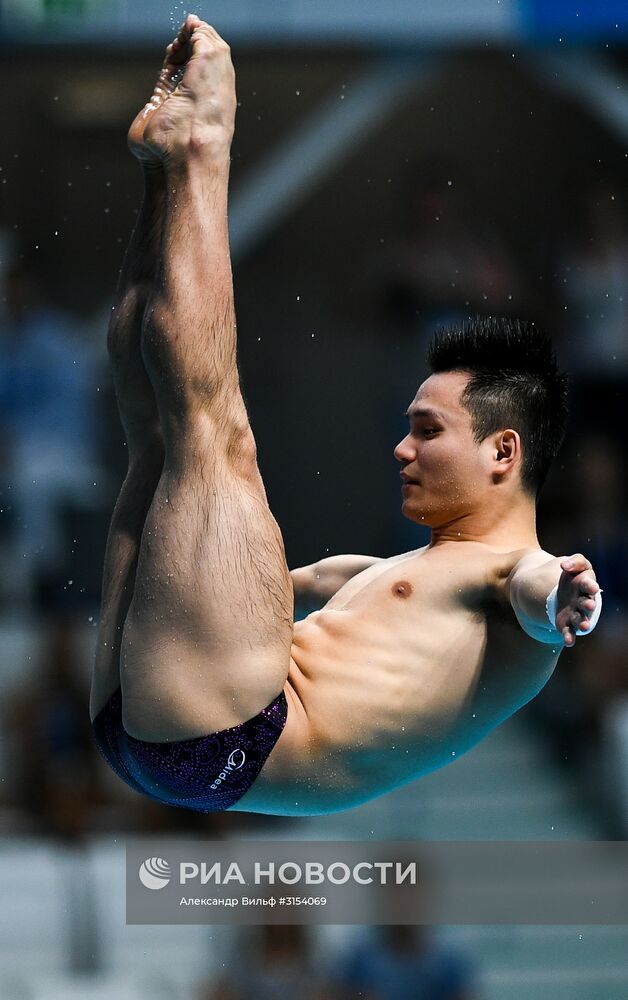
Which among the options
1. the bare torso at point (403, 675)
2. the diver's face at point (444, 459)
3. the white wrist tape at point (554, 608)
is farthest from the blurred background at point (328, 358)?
the white wrist tape at point (554, 608)

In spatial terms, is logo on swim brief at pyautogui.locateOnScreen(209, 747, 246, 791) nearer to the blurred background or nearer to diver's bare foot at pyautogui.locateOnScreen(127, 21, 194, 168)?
diver's bare foot at pyautogui.locateOnScreen(127, 21, 194, 168)

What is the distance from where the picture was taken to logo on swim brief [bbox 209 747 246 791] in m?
3.32

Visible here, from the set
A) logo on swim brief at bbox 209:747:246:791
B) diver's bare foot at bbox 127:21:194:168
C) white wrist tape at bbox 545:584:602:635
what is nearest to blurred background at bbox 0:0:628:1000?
logo on swim brief at bbox 209:747:246:791

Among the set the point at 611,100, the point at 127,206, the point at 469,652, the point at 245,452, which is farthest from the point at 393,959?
the point at 611,100

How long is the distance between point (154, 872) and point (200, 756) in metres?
3.08

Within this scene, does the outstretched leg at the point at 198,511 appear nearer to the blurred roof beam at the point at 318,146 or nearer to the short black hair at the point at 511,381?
the short black hair at the point at 511,381

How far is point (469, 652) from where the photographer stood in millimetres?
3461

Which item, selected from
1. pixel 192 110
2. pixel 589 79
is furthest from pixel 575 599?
pixel 589 79

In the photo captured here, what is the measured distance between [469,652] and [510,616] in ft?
0.41

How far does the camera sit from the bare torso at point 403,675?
345cm

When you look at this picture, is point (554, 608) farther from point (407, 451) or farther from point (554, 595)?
point (407, 451)

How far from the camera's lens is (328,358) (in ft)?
25.8

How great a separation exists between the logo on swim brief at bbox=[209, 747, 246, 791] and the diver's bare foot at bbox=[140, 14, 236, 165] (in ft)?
4.24

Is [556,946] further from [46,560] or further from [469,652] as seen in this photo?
[469,652]
